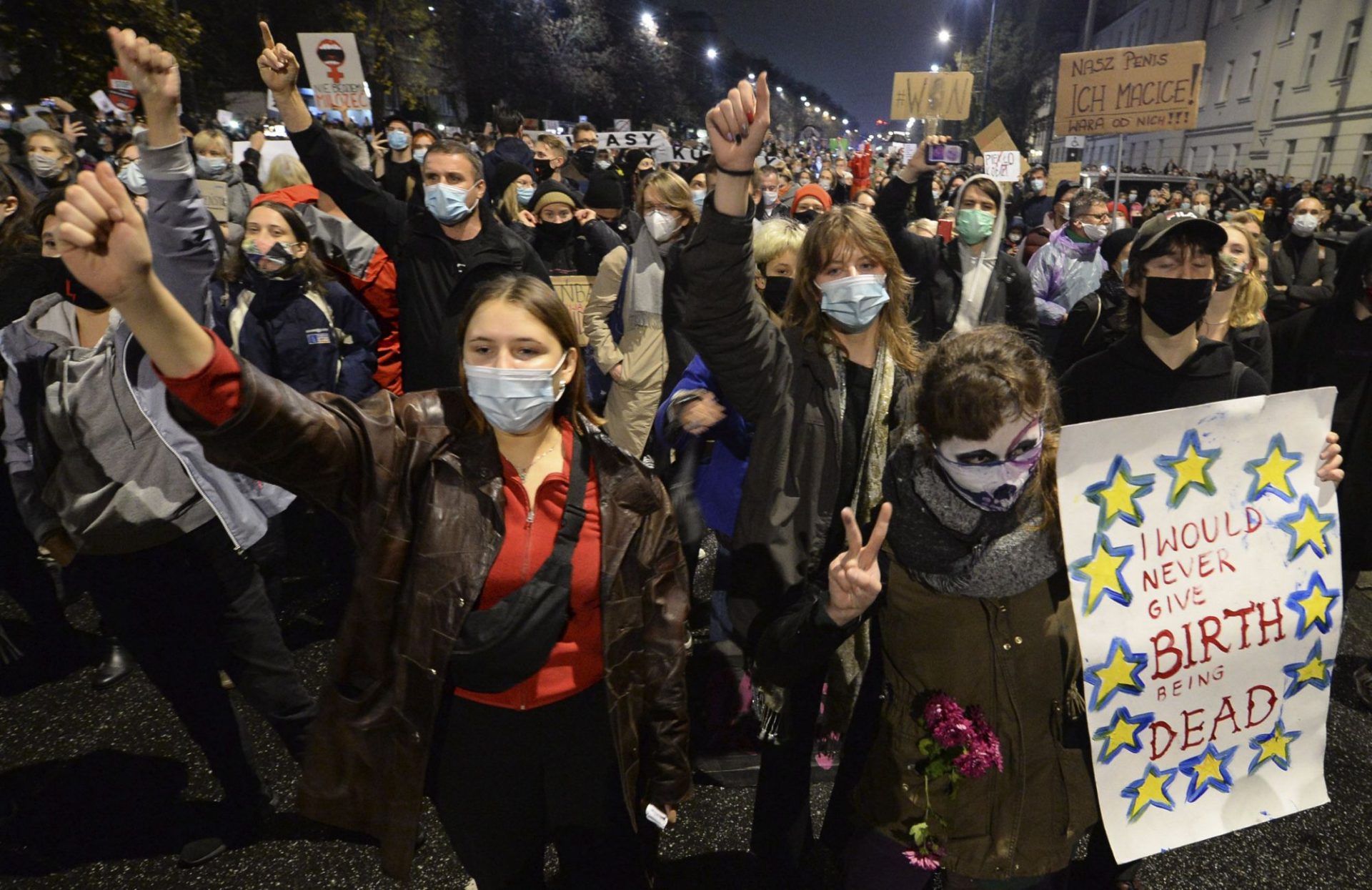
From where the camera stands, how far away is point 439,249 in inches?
149

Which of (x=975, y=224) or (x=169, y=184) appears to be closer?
(x=169, y=184)

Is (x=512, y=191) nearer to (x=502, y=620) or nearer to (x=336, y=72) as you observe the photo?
(x=336, y=72)

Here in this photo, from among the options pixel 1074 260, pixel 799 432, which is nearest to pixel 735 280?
pixel 799 432

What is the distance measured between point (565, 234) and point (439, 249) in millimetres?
1837

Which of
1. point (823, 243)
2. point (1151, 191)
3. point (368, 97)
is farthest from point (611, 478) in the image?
point (1151, 191)

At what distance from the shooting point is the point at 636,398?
14.1ft

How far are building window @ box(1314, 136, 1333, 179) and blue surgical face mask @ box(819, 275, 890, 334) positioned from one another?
34.8m

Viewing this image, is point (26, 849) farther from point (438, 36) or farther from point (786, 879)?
point (438, 36)

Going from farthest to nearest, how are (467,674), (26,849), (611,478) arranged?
1. (26,849)
2. (611,478)
3. (467,674)

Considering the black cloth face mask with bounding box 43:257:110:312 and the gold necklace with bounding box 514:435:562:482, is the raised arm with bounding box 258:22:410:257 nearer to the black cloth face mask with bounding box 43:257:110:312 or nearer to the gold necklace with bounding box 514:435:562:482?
the black cloth face mask with bounding box 43:257:110:312

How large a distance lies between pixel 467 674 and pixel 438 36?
40628 millimetres

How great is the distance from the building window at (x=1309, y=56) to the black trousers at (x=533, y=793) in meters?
39.7

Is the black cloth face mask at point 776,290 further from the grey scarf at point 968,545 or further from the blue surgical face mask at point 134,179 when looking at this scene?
the blue surgical face mask at point 134,179

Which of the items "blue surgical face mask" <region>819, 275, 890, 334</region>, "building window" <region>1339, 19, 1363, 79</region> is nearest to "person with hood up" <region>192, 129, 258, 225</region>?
"blue surgical face mask" <region>819, 275, 890, 334</region>
